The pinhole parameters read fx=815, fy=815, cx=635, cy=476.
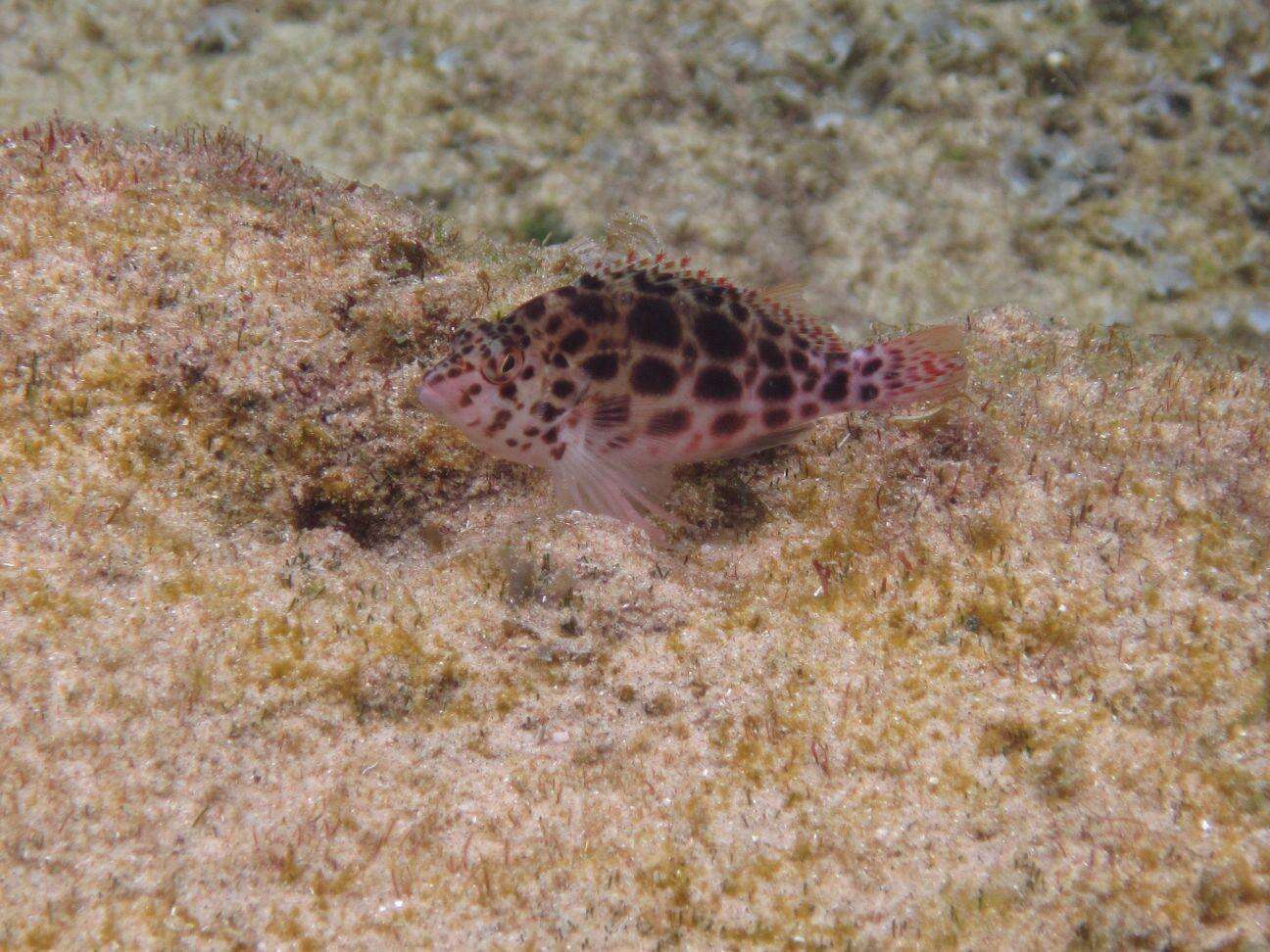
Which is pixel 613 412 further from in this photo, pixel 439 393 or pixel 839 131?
pixel 839 131

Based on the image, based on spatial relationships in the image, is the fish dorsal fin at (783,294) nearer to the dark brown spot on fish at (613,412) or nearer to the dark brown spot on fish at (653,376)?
the dark brown spot on fish at (653,376)

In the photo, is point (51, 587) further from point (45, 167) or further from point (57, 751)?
point (45, 167)

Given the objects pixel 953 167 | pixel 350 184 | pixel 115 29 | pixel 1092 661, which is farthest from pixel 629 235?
pixel 115 29

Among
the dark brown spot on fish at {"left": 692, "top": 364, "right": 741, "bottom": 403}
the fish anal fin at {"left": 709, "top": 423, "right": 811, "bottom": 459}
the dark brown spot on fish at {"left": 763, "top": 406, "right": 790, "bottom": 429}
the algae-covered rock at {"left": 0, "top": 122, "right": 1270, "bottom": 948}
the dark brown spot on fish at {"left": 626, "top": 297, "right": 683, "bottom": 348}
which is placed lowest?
the algae-covered rock at {"left": 0, "top": 122, "right": 1270, "bottom": 948}

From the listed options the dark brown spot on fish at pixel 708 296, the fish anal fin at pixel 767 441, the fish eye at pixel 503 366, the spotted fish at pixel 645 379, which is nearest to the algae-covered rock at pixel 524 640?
the fish anal fin at pixel 767 441

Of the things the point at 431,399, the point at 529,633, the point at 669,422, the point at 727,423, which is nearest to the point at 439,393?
the point at 431,399

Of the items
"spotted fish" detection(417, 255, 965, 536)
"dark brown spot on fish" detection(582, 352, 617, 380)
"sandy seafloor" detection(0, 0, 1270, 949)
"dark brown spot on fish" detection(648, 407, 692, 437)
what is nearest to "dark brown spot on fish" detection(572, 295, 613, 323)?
"spotted fish" detection(417, 255, 965, 536)

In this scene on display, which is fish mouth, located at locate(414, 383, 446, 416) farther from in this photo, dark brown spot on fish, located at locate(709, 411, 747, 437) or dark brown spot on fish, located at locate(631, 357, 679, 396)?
dark brown spot on fish, located at locate(709, 411, 747, 437)
